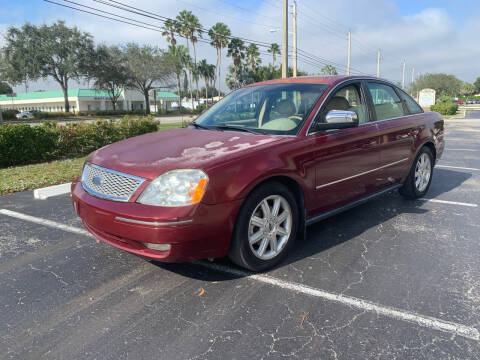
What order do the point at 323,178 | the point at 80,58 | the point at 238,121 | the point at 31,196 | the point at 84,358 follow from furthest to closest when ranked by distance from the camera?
the point at 80,58 → the point at 31,196 → the point at 238,121 → the point at 323,178 → the point at 84,358

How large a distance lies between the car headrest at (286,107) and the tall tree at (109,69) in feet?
161

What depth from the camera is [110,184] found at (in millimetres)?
2904

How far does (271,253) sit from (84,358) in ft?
5.30

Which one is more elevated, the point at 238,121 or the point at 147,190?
the point at 238,121

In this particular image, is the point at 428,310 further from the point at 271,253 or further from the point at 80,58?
the point at 80,58

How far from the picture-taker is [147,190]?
2684 mm

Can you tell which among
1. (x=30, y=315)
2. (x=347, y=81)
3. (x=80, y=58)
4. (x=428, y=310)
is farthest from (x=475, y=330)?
(x=80, y=58)

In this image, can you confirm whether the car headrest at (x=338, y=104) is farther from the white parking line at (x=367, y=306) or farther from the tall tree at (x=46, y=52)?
the tall tree at (x=46, y=52)

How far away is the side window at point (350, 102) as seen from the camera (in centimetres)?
386

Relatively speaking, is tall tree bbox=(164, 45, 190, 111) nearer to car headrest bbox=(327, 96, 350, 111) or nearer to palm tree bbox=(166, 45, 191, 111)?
palm tree bbox=(166, 45, 191, 111)

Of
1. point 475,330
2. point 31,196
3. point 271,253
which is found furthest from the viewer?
point 31,196

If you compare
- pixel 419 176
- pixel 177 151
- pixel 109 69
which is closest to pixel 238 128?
pixel 177 151

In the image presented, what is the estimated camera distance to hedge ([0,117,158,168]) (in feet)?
28.1

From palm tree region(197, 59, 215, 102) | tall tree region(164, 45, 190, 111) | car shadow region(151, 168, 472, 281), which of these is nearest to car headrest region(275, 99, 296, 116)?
car shadow region(151, 168, 472, 281)
